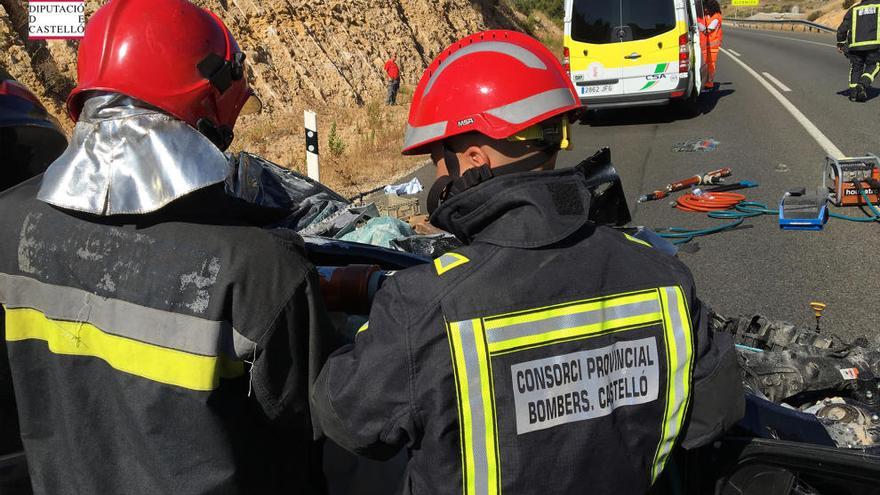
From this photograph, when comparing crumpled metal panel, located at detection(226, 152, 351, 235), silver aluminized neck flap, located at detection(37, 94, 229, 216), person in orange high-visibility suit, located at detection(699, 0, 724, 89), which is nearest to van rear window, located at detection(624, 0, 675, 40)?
person in orange high-visibility suit, located at detection(699, 0, 724, 89)

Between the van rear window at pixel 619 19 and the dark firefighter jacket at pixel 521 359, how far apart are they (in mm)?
11598

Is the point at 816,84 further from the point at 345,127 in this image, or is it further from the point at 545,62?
the point at 545,62

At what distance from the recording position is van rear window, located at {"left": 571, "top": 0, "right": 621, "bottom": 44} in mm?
12562

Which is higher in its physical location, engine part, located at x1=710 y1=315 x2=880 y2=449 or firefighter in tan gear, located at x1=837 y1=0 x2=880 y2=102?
engine part, located at x1=710 y1=315 x2=880 y2=449

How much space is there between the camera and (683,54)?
1227 cm

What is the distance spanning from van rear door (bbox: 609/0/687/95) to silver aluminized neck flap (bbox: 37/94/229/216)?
1156 cm

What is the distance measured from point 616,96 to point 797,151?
11.1ft

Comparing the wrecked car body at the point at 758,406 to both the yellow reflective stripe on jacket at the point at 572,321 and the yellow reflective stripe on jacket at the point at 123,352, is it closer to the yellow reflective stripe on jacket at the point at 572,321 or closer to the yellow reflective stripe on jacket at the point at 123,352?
the yellow reflective stripe on jacket at the point at 123,352

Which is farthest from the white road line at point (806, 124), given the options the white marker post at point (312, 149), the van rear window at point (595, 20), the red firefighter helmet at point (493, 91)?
the red firefighter helmet at point (493, 91)

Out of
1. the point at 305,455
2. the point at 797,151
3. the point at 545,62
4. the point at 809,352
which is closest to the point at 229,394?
the point at 305,455

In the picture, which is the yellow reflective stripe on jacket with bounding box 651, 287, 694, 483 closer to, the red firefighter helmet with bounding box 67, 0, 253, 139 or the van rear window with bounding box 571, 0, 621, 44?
the red firefighter helmet with bounding box 67, 0, 253, 139

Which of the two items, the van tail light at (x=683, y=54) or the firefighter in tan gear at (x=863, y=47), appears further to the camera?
the firefighter in tan gear at (x=863, y=47)

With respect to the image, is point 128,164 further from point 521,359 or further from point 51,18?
point 51,18

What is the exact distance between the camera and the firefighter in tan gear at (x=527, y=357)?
1531mm
